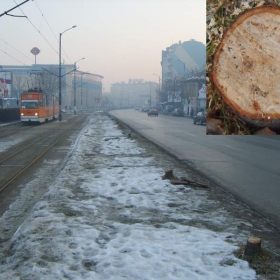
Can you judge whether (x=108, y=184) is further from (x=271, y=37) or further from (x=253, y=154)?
(x=253, y=154)

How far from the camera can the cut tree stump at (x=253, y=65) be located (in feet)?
8.82

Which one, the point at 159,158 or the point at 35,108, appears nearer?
the point at 159,158

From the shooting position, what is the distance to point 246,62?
275 centimetres

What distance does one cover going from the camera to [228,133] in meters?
3.02

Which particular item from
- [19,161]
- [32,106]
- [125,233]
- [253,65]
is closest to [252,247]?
[125,233]

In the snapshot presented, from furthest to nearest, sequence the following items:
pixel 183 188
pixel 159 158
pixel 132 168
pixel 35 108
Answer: pixel 35 108 → pixel 159 158 → pixel 132 168 → pixel 183 188

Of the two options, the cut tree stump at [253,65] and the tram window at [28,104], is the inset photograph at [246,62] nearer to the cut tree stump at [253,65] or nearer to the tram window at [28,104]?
the cut tree stump at [253,65]

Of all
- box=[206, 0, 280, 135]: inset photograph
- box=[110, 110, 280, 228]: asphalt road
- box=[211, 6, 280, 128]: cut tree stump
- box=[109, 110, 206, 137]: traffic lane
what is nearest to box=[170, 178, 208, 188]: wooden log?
box=[110, 110, 280, 228]: asphalt road

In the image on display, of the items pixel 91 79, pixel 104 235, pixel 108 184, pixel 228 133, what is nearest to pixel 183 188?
Answer: pixel 108 184

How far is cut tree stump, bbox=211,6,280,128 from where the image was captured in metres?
2.69

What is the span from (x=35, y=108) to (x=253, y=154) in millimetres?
27219

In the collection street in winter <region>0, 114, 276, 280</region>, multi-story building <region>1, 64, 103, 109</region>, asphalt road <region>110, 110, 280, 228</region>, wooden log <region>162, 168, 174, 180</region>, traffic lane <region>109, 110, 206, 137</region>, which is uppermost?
multi-story building <region>1, 64, 103, 109</region>

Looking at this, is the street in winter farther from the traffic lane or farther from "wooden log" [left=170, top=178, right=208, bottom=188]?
the traffic lane

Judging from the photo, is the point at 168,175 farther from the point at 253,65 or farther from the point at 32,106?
the point at 32,106
